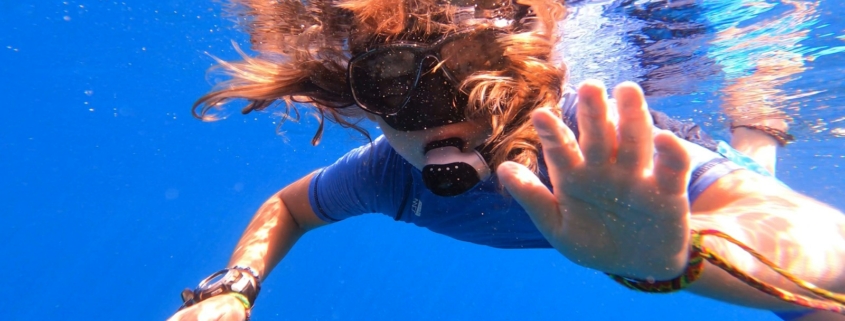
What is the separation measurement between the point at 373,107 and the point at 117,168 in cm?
2366

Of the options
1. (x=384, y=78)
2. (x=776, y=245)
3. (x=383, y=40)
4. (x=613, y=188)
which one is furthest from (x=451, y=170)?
(x=776, y=245)

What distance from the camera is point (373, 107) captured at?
2.58 m

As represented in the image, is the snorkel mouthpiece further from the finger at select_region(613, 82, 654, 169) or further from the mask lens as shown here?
the finger at select_region(613, 82, 654, 169)

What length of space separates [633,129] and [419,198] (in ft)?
7.43

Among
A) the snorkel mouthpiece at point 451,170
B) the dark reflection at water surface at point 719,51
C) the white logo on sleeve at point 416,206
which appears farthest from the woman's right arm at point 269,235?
the dark reflection at water surface at point 719,51

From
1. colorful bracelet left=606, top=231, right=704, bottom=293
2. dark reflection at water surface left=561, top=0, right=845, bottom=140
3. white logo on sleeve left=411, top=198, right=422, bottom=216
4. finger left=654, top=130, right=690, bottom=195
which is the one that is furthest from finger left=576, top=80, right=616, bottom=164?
dark reflection at water surface left=561, top=0, right=845, bottom=140

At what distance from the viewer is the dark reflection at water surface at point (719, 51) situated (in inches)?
224

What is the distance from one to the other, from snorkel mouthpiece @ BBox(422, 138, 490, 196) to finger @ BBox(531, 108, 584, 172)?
3.17 feet

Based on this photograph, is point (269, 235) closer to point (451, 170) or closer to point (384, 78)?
point (384, 78)

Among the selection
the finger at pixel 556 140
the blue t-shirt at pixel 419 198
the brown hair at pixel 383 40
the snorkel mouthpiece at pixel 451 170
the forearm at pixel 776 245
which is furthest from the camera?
the blue t-shirt at pixel 419 198

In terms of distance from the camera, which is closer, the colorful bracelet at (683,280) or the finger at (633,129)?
the finger at (633,129)

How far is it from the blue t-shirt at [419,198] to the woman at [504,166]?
0.01 m

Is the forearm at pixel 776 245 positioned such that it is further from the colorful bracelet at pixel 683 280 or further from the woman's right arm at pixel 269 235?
the woman's right arm at pixel 269 235

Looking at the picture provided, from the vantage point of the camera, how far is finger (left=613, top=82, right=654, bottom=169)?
1.12 metres
